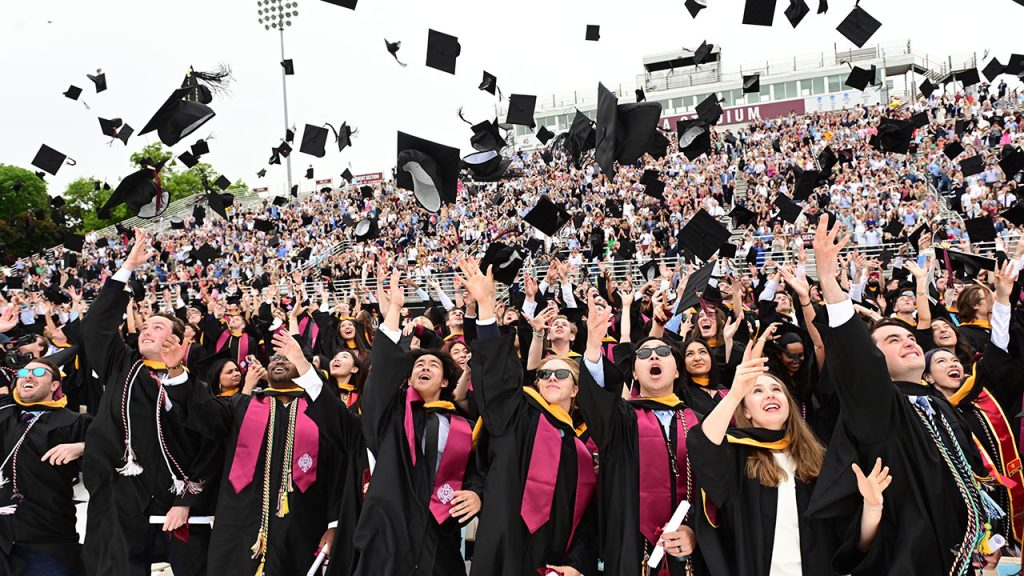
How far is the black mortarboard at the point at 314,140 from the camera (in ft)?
34.3

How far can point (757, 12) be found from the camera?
863 centimetres

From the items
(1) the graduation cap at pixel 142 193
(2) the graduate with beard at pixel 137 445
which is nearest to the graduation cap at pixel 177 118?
(1) the graduation cap at pixel 142 193

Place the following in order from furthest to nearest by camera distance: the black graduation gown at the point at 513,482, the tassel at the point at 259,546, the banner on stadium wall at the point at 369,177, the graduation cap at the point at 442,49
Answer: the banner on stadium wall at the point at 369,177 → the graduation cap at the point at 442,49 → the tassel at the point at 259,546 → the black graduation gown at the point at 513,482

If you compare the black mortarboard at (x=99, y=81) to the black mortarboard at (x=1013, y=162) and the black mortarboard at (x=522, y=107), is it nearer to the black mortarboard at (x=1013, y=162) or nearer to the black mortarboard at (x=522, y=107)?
the black mortarboard at (x=522, y=107)

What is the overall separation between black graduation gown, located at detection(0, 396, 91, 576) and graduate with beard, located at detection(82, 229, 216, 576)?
0.69 feet

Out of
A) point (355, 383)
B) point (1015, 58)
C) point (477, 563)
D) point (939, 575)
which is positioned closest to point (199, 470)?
point (355, 383)

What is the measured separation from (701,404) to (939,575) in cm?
144

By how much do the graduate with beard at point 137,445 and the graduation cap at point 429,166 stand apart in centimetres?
207

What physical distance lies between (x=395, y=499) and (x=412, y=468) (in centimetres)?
17

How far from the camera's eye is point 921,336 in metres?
5.09

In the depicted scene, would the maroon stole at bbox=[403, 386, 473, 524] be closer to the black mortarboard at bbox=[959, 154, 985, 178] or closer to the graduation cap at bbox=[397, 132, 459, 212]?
the graduation cap at bbox=[397, 132, 459, 212]

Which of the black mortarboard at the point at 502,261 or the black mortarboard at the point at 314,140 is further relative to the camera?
the black mortarboard at the point at 314,140

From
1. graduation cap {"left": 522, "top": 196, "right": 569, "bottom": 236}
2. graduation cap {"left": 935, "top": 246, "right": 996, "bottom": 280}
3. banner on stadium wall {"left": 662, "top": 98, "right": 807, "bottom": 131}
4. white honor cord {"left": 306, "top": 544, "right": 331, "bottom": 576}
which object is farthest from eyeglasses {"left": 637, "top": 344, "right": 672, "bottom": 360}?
banner on stadium wall {"left": 662, "top": 98, "right": 807, "bottom": 131}

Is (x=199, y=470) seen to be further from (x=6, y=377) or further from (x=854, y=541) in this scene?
(x=854, y=541)
